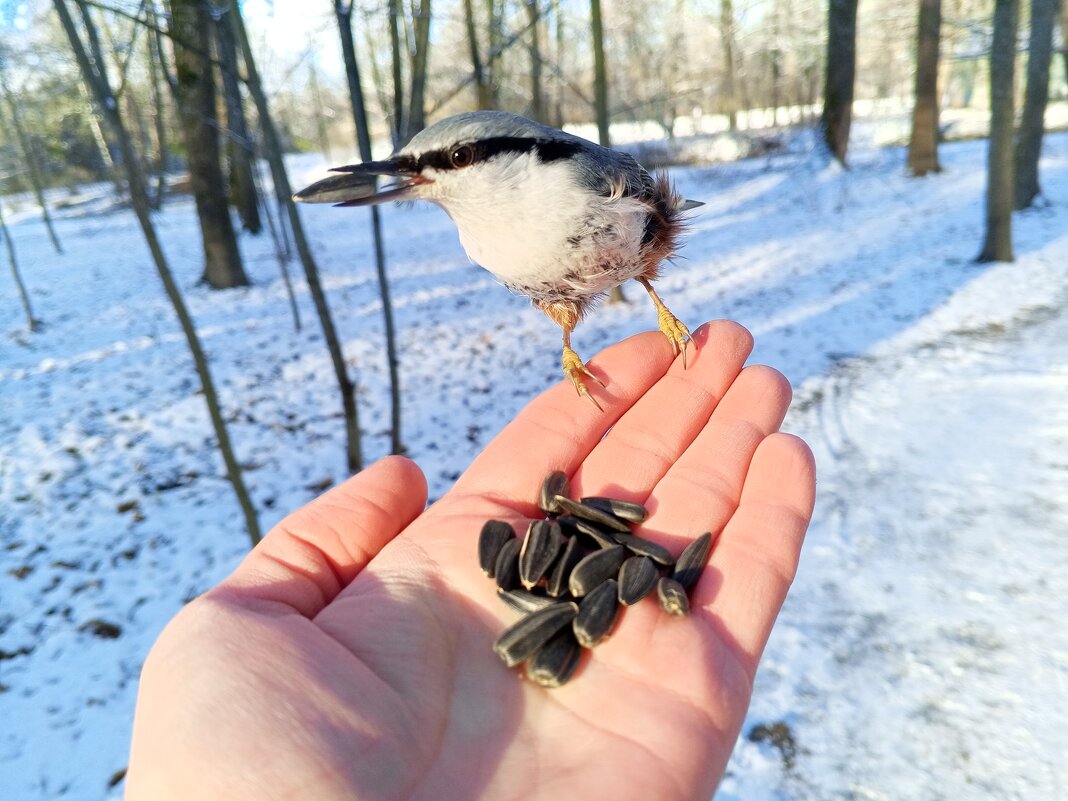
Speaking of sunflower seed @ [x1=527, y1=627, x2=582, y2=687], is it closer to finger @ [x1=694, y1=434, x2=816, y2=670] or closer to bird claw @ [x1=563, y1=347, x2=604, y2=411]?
finger @ [x1=694, y1=434, x2=816, y2=670]

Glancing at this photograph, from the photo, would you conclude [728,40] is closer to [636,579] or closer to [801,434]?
[801,434]

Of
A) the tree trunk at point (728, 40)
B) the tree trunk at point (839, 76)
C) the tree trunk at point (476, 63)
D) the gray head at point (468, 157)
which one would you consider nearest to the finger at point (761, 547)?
the gray head at point (468, 157)

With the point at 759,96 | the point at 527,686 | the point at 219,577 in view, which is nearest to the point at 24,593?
the point at 219,577

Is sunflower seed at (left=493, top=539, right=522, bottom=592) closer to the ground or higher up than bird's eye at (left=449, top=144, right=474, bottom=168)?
closer to the ground

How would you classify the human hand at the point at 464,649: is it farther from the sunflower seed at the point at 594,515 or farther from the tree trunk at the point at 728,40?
the tree trunk at the point at 728,40

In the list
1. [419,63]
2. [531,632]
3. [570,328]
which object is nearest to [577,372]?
[570,328]

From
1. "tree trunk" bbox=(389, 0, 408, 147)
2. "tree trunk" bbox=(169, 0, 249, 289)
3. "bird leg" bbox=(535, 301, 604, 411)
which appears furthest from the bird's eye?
"tree trunk" bbox=(169, 0, 249, 289)
